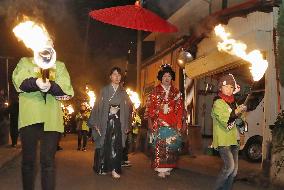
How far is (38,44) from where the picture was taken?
486cm

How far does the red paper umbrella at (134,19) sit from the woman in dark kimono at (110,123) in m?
0.99

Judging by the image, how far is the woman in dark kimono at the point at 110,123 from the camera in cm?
927

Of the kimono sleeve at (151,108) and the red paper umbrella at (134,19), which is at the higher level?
the red paper umbrella at (134,19)

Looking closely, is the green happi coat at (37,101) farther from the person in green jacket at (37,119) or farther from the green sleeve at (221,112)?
the green sleeve at (221,112)

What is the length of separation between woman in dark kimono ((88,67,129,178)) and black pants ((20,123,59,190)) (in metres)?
4.25

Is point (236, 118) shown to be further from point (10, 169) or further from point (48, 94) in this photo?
point (10, 169)

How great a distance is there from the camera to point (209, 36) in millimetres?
14219

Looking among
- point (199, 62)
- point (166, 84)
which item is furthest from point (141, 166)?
point (199, 62)

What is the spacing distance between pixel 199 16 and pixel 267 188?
30.4ft

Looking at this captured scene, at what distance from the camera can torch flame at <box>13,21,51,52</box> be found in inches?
189

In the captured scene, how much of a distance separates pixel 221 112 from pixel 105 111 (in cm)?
352

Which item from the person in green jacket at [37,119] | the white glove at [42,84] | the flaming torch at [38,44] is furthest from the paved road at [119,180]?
the flaming torch at [38,44]

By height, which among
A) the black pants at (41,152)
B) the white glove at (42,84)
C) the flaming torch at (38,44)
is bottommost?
the black pants at (41,152)

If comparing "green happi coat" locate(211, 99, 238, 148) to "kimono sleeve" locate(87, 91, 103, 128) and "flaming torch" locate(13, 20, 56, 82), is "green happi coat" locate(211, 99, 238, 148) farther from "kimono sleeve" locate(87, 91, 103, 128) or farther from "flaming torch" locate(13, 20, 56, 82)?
"kimono sleeve" locate(87, 91, 103, 128)
